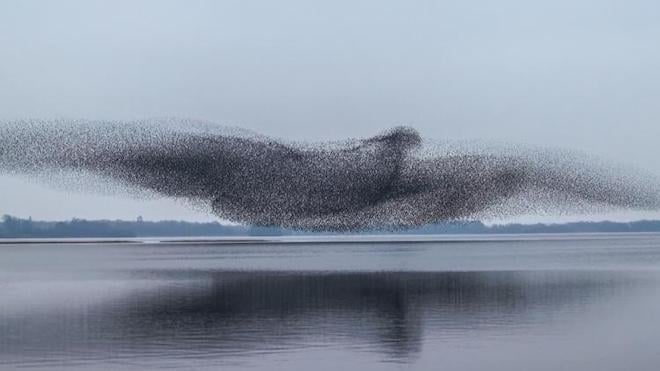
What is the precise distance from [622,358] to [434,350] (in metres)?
3.02

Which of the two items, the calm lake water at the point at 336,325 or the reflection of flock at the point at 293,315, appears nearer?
the calm lake water at the point at 336,325

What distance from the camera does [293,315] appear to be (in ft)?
70.6

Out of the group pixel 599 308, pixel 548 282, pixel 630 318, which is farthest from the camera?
pixel 548 282

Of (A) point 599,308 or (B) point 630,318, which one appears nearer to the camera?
(B) point 630,318

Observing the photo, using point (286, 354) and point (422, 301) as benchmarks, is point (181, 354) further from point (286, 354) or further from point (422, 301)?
point (422, 301)

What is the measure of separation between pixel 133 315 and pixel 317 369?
8679 mm

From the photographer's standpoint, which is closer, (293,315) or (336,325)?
(336,325)

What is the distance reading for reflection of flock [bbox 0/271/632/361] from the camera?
55.7ft

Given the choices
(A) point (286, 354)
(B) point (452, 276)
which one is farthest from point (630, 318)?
(B) point (452, 276)

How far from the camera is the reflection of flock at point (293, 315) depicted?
55.7 feet

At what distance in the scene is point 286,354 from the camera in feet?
51.8

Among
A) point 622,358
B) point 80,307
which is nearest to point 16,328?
point 80,307

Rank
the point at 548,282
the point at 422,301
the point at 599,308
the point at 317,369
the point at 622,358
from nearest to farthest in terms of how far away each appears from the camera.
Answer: the point at 317,369
the point at 622,358
the point at 599,308
the point at 422,301
the point at 548,282

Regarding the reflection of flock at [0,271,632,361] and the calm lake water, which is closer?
the calm lake water
